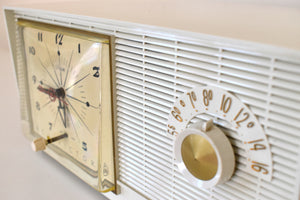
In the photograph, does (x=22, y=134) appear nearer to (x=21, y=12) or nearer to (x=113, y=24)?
(x=21, y=12)

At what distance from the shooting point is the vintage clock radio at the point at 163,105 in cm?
67

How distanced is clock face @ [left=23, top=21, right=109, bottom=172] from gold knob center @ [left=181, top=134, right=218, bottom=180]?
372 millimetres

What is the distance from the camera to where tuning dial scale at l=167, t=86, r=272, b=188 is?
70 centimetres

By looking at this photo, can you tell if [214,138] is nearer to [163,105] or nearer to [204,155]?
[204,155]

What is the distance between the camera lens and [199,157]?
788 mm

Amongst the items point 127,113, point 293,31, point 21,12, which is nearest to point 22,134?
point 21,12

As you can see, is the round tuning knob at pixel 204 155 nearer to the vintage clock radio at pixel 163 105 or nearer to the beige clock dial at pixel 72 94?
the vintage clock radio at pixel 163 105

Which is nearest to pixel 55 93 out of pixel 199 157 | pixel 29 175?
pixel 29 175

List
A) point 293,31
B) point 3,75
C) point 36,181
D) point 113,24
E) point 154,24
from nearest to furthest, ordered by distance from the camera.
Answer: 1. point 293,31
2. point 154,24
3. point 113,24
4. point 36,181
5. point 3,75

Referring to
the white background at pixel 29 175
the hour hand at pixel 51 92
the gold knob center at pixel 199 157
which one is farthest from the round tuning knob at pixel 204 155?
the hour hand at pixel 51 92

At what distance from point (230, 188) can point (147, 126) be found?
0.29m

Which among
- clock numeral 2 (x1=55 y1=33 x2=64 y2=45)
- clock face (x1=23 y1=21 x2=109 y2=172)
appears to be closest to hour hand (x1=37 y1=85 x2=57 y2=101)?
clock face (x1=23 y1=21 x2=109 y2=172)

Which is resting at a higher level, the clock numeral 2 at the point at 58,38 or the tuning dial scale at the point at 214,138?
the clock numeral 2 at the point at 58,38

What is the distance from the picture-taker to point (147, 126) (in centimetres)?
95
